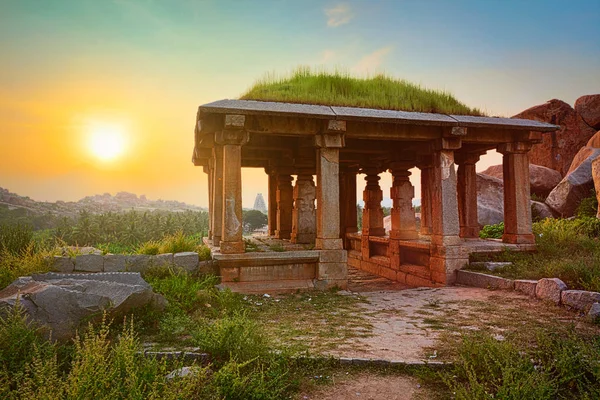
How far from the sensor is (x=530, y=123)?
33.3ft

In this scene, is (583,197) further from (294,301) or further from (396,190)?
(294,301)

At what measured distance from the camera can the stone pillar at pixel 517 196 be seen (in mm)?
10391

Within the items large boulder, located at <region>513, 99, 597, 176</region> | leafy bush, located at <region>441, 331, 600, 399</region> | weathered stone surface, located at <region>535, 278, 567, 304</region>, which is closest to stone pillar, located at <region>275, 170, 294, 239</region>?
weathered stone surface, located at <region>535, 278, 567, 304</region>

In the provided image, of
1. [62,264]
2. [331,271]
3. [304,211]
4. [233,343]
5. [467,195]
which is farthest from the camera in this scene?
[467,195]

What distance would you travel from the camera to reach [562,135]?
20.9m

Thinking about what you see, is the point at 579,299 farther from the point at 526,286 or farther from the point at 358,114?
the point at 358,114

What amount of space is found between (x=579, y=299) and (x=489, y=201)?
37.8 feet

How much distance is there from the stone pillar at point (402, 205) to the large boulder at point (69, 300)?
27.4ft

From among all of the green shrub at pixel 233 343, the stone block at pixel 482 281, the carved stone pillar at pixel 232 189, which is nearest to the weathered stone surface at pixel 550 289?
the stone block at pixel 482 281

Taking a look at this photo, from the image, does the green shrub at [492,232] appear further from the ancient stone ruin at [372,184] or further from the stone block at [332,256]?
the stone block at [332,256]

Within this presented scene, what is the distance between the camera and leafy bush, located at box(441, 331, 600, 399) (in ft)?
10.8

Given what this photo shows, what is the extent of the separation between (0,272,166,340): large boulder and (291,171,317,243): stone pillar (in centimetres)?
719

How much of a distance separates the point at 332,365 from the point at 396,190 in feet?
29.5

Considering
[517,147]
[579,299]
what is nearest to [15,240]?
[579,299]
